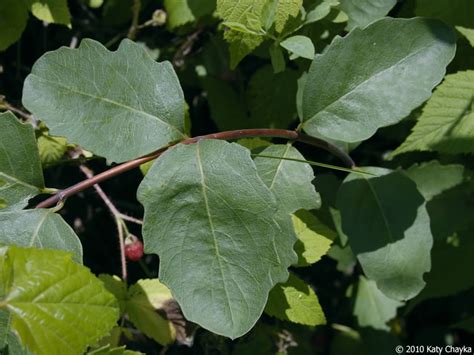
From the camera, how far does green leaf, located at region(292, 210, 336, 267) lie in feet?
5.49

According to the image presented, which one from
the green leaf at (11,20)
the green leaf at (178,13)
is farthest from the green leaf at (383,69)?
the green leaf at (11,20)

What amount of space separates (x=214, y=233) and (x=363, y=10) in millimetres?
734

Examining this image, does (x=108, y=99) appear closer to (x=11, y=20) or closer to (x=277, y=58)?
(x=277, y=58)

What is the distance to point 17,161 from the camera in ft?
4.64

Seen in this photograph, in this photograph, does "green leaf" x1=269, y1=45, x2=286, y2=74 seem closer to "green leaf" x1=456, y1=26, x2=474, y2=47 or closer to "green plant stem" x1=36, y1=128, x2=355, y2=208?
"green plant stem" x1=36, y1=128, x2=355, y2=208

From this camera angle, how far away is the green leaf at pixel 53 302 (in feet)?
3.81

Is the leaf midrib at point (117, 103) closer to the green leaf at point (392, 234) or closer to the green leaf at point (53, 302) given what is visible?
the green leaf at point (53, 302)

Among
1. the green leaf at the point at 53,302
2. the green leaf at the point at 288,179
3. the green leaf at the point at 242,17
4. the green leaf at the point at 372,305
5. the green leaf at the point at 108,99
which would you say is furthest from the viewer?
the green leaf at the point at 372,305

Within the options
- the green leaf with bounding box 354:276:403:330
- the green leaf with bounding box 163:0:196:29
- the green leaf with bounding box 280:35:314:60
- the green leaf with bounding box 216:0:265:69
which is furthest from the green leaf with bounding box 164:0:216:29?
the green leaf with bounding box 354:276:403:330

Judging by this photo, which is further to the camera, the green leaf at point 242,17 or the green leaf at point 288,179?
the green leaf at point 242,17

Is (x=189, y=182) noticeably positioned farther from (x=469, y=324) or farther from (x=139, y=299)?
(x=469, y=324)

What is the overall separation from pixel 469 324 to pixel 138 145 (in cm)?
118

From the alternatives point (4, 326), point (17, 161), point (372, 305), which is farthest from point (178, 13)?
point (372, 305)

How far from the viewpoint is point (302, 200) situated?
1504mm
